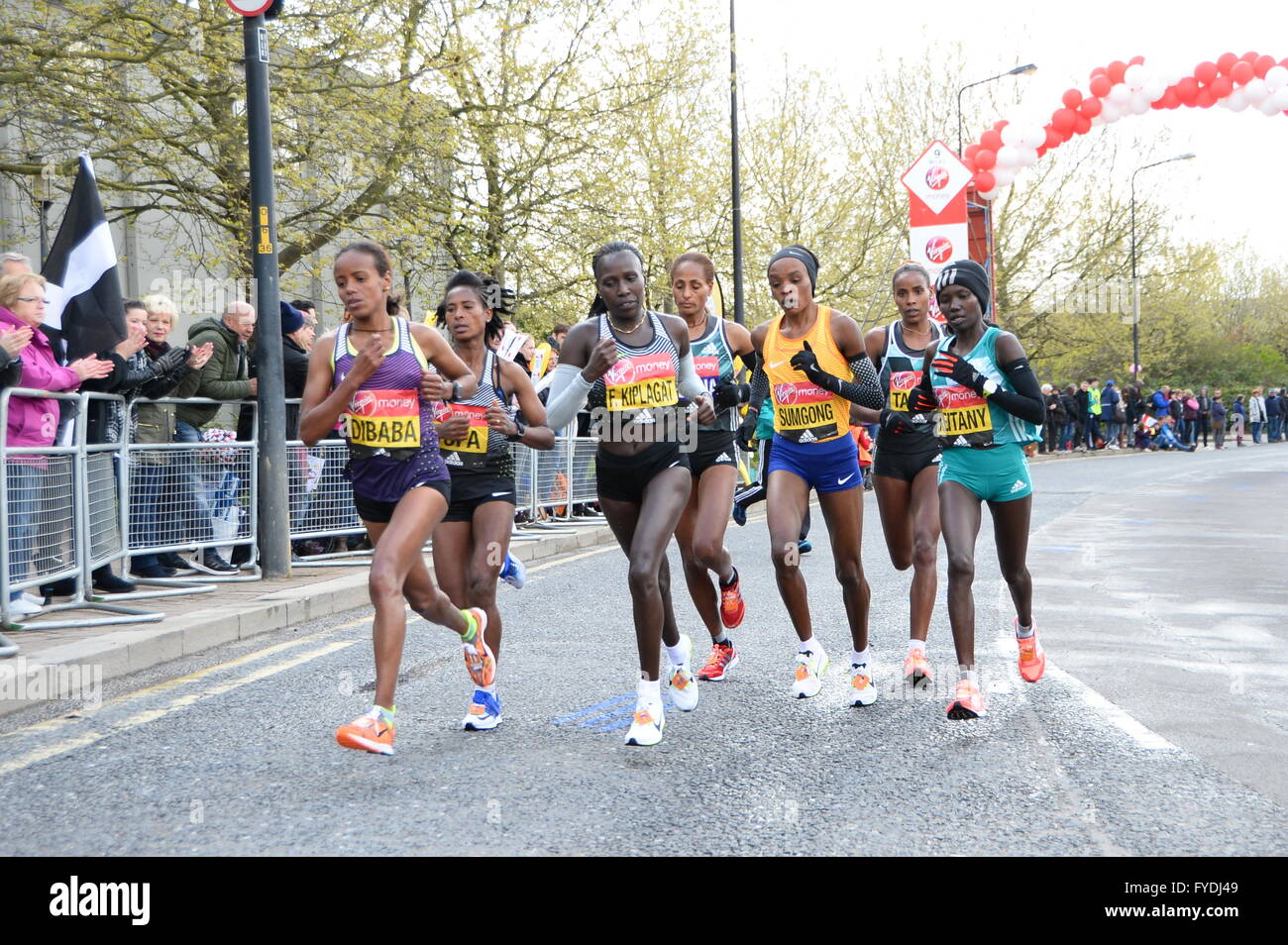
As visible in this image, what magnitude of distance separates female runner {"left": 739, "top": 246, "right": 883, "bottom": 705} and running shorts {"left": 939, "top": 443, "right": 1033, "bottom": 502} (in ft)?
1.60

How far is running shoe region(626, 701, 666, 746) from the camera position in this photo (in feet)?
17.0

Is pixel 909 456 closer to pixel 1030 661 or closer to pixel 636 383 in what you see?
pixel 1030 661

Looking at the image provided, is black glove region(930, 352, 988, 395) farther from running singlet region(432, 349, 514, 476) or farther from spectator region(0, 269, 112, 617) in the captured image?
spectator region(0, 269, 112, 617)

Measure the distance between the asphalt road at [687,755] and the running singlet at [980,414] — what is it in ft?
3.77

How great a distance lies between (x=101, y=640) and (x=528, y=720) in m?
2.72

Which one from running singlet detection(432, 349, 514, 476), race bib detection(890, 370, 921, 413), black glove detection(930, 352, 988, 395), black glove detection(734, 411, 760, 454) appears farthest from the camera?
black glove detection(734, 411, 760, 454)

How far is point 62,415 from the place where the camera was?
827 cm

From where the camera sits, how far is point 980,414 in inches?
235

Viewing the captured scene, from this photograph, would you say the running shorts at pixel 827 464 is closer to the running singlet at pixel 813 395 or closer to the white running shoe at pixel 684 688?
the running singlet at pixel 813 395

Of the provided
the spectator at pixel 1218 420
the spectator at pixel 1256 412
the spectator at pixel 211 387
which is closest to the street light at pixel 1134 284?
the spectator at pixel 1218 420

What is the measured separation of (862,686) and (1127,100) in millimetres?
15982

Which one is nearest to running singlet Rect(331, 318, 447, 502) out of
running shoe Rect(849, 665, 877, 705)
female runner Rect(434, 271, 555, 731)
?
female runner Rect(434, 271, 555, 731)

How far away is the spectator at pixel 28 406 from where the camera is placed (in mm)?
7477
